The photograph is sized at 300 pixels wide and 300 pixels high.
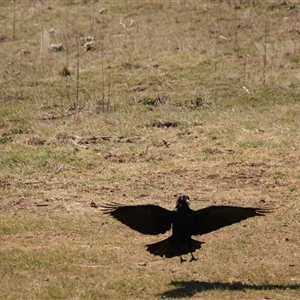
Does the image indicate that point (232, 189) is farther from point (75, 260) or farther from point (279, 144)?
point (75, 260)

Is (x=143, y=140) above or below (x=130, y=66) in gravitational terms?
below

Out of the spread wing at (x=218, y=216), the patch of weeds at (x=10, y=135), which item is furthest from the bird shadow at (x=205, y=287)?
the patch of weeds at (x=10, y=135)

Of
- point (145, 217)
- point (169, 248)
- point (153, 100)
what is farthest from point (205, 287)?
point (153, 100)

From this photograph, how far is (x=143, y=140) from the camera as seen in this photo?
14023 millimetres

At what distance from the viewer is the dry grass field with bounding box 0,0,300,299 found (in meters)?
8.60

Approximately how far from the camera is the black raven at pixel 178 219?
793cm

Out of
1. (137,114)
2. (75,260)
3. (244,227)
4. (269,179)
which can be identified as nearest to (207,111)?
(137,114)

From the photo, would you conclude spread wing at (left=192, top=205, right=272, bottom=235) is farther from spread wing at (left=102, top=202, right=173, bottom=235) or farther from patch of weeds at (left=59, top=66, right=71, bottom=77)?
patch of weeds at (left=59, top=66, right=71, bottom=77)

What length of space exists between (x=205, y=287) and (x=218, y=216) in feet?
2.17

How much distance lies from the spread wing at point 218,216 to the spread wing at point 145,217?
27 centimetres

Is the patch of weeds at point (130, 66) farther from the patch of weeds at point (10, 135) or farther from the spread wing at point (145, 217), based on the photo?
the spread wing at point (145, 217)

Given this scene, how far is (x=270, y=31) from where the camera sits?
20375 mm

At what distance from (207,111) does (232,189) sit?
4452 mm

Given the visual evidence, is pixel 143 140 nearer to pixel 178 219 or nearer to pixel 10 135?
pixel 10 135
